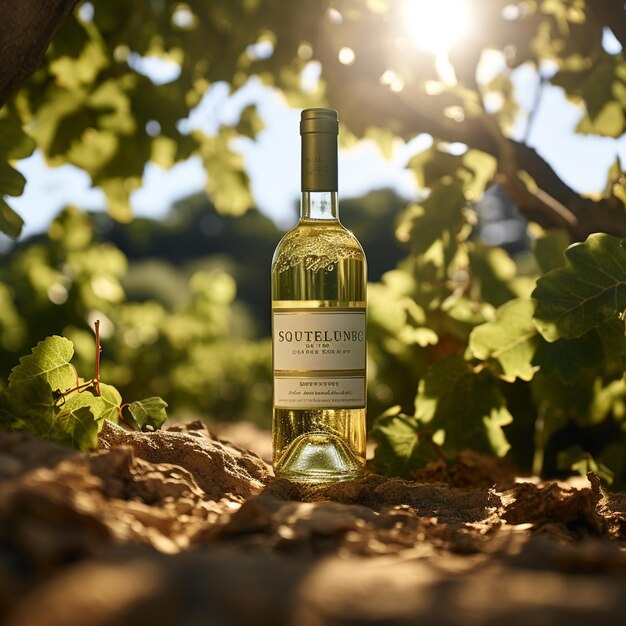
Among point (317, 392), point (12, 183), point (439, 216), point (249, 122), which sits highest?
point (249, 122)

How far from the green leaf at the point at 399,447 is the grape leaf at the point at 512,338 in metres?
0.23

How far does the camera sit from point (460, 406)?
73.7 inches

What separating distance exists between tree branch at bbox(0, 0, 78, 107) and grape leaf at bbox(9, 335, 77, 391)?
1.53ft

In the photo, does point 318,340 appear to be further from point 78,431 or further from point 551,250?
point 551,250

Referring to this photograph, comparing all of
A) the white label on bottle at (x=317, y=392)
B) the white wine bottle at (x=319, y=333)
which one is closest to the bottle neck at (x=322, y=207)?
the white wine bottle at (x=319, y=333)

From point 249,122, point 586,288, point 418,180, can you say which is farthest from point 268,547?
point 249,122

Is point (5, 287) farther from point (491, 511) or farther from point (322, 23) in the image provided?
point (491, 511)

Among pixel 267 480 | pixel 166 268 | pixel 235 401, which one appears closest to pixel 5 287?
pixel 235 401

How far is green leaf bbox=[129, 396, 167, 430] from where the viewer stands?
5.04 ft

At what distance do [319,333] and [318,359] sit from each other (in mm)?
46

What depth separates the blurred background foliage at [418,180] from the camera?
186 centimetres

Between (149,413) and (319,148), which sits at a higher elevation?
(319,148)


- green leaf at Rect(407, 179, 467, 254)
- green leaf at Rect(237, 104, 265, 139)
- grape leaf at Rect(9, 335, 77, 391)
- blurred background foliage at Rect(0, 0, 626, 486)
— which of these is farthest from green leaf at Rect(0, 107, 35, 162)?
green leaf at Rect(237, 104, 265, 139)

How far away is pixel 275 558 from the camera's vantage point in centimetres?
92
